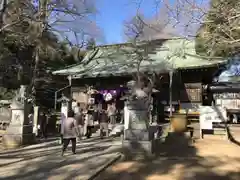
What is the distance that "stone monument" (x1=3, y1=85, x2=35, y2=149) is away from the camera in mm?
12287

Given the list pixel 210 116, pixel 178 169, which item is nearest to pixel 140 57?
pixel 210 116

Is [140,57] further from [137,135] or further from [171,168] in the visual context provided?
[171,168]

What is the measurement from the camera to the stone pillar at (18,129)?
12266 millimetres

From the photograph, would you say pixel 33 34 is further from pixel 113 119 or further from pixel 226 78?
pixel 226 78

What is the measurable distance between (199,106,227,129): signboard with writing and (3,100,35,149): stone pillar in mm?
8306

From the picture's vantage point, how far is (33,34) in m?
13.3

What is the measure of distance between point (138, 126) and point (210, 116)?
17.3ft

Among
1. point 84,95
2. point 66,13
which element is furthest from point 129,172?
point 84,95

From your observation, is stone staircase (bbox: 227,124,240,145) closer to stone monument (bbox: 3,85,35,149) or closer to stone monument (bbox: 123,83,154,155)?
stone monument (bbox: 123,83,154,155)

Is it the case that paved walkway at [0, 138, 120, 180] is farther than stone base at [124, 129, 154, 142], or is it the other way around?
stone base at [124, 129, 154, 142]

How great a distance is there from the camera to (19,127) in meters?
12.5

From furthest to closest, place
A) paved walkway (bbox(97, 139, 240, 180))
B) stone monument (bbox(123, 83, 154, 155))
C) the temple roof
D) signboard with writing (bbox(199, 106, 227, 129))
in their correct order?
1. the temple roof
2. signboard with writing (bbox(199, 106, 227, 129))
3. stone monument (bbox(123, 83, 154, 155))
4. paved walkway (bbox(97, 139, 240, 180))

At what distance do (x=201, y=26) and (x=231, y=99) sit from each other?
973 inches

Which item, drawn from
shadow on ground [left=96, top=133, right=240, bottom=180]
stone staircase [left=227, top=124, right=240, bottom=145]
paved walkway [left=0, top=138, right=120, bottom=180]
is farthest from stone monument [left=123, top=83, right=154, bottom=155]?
stone staircase [left=227, top=124, right=240, bottom=145]
